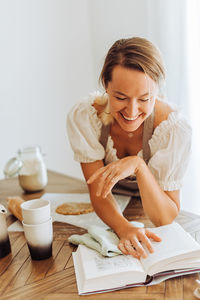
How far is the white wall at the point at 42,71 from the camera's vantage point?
2.46 m

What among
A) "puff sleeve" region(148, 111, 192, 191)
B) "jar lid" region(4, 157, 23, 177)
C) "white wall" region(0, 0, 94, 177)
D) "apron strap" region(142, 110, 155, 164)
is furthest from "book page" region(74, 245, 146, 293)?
"white wall" region(0, 0, 94, 177)

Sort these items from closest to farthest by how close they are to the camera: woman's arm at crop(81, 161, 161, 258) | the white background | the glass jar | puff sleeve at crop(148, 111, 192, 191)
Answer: woman's arm at crop(81, 161, 161, 258)
puff sleeve at crop(148, 111, 192, 191)
the glass jar
the white background

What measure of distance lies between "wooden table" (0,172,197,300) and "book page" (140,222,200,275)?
1.7 inches

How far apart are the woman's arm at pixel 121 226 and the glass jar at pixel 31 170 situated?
370 millimetres

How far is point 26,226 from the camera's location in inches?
36.4

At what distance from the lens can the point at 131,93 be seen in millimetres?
1010

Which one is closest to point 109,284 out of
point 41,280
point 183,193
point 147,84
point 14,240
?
point 41,280

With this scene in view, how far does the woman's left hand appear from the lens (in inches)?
38.7

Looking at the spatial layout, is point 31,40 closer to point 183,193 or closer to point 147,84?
point 183,193

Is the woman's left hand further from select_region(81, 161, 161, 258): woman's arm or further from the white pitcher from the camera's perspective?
the white pitcher

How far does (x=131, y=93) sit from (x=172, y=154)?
0.27m

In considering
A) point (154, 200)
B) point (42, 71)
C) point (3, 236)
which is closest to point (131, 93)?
point (154, 200)

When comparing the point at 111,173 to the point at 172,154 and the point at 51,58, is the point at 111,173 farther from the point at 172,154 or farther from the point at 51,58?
the point at 51,58

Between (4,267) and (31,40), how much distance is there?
1.97 m
